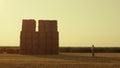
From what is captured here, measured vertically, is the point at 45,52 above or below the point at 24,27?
below

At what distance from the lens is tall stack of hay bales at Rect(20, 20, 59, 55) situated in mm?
32688

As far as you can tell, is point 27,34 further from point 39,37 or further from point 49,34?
point 49,34

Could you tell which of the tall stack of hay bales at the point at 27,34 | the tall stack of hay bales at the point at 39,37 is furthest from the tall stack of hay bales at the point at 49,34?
the tall stack of hay bales at the point at 27,34

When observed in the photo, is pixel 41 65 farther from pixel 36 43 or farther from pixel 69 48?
pixel 69 48

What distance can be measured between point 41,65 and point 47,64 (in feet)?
1.07

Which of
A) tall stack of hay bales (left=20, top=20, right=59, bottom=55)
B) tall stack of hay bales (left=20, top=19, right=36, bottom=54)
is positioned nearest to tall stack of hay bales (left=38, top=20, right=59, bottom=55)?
tall stack of hay bales (left=20, top=20, right=59, bottom=55)

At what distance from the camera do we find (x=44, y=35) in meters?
32.8

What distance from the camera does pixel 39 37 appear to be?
32.8 meters

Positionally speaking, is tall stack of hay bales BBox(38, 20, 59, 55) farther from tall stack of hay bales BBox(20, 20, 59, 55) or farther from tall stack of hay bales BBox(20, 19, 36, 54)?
tall stack of hay bales BBox(20, 19, 36, 54)

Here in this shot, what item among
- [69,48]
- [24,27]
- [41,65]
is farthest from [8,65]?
[69,48]

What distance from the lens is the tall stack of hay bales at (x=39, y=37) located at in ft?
107

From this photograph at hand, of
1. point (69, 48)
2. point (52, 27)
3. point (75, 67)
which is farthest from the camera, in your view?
point (69, 48)

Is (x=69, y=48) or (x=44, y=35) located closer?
(x=44, y=35)

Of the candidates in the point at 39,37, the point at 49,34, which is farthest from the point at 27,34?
the point at 49,34
